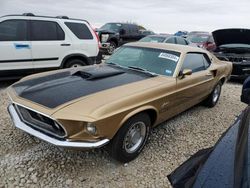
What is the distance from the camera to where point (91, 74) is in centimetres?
400

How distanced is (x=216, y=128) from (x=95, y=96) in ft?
9.20

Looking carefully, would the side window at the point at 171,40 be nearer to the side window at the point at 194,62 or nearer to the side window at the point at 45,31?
the side window at the point at 45,31

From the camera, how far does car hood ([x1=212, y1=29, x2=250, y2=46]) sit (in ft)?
25.5

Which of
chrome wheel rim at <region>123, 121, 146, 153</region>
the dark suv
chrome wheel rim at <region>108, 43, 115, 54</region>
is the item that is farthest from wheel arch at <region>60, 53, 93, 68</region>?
chrome wheel rim at <region>108, 43, 115, 54</region>

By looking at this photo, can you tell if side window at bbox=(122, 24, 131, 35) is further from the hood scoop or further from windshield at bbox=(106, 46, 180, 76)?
the hood scoop

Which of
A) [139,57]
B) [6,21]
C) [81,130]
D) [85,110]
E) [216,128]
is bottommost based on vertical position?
[216,128]

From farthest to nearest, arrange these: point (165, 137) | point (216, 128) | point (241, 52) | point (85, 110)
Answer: point (241, 52) → point (216, 128) → point (165, 137) → point (85, 110)

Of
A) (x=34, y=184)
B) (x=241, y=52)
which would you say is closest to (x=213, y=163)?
(x=34, y=184)

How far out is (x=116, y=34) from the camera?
15.6 meters

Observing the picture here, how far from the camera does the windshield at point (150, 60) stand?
4.36 m

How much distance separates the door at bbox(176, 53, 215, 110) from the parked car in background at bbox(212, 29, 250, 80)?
9.74 ft

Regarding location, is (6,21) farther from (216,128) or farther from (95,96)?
(216,128)

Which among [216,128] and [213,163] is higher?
[213,163]

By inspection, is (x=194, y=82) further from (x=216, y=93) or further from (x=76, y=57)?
(x=76, y=57)
